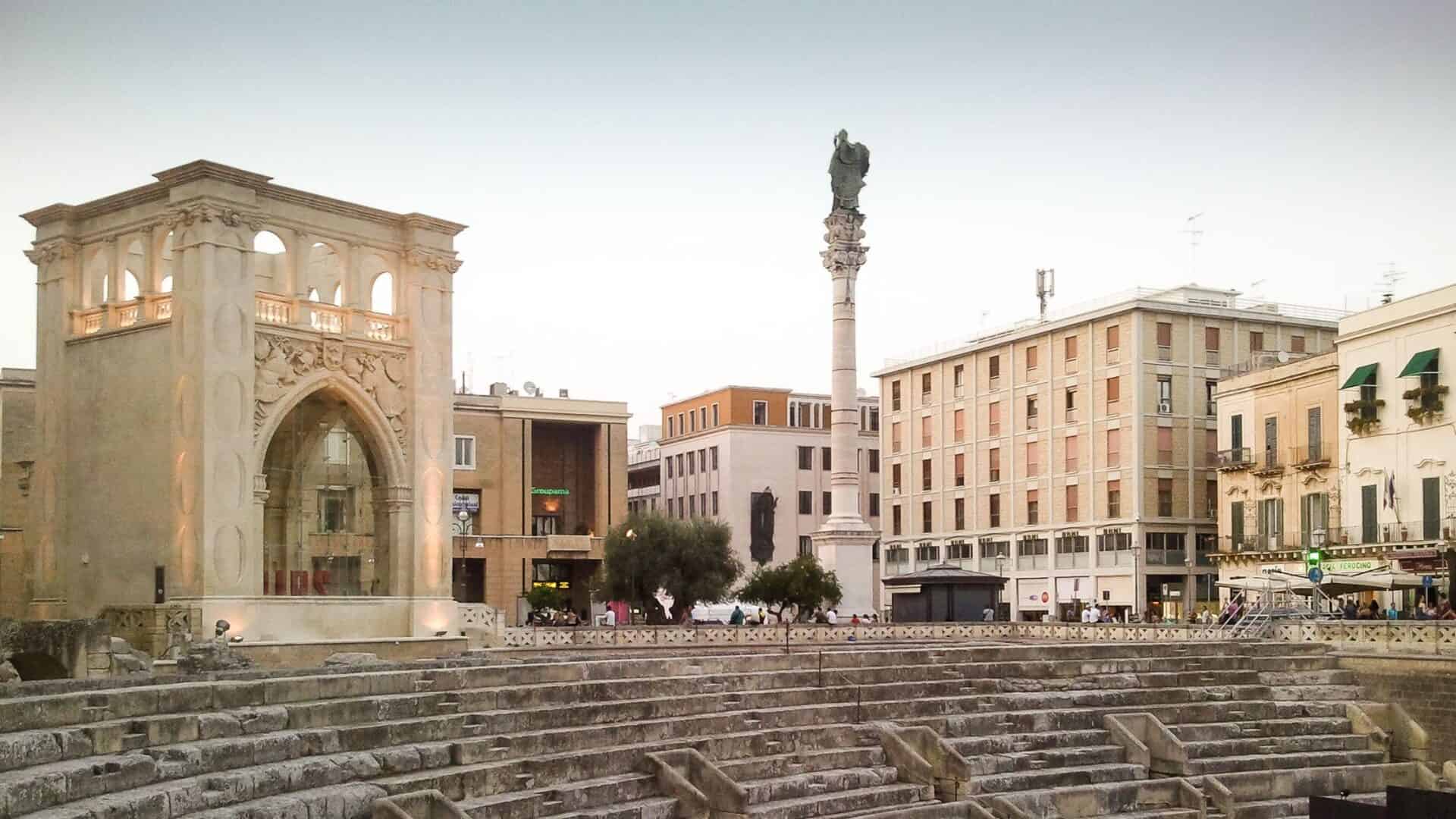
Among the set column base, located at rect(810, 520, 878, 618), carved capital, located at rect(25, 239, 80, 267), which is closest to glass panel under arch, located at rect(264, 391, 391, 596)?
carved capital, located at rect(25, 239, 80, 267)

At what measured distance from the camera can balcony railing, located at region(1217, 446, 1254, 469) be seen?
56.1 metres

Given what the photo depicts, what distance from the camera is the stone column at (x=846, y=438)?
4972 centimetres

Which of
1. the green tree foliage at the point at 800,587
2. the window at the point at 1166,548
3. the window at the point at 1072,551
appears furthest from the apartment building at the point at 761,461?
the green tree foliage at the point at 800,587

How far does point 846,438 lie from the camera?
168 feet

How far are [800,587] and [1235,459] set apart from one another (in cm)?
1722

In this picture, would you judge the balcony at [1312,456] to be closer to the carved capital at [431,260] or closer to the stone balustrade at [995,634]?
the stone balustrade at [995,634]

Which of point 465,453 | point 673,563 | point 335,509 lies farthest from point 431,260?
point 465,453

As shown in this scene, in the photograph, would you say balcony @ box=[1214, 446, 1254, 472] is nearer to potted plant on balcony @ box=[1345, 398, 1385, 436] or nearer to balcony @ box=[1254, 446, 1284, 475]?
balcony @ box=[1254, 446, 1284, 475]

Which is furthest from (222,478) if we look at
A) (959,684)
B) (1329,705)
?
(1329,705)

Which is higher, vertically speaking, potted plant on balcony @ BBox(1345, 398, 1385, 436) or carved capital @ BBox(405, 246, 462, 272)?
carved capital @ BBox(405, 246, 462, 272)

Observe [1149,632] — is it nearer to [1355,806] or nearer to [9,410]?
[1355,806]

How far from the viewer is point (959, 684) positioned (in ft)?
88.7

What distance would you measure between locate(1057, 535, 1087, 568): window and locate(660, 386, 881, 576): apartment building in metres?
21.0

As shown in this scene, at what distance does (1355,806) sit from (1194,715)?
8.93 meters
